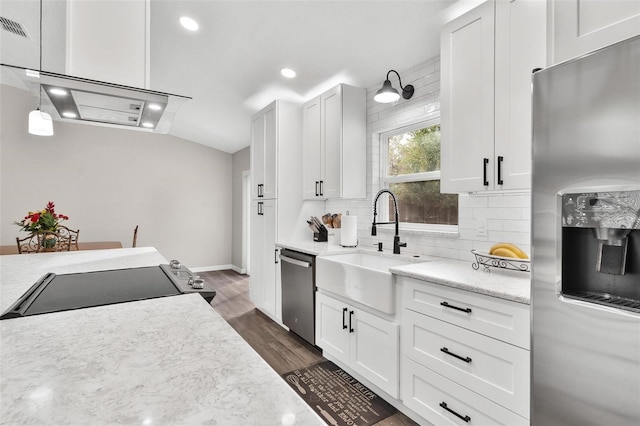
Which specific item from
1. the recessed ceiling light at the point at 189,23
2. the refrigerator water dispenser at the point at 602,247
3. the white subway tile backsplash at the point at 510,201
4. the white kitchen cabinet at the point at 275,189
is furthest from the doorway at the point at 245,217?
the refrigerator water dispenser at the point at 602,247

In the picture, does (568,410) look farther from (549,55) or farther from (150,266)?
(150,266)

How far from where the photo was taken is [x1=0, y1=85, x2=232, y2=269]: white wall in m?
5.07

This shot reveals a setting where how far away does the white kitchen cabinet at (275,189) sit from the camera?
3457mm

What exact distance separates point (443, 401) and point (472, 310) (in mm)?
552

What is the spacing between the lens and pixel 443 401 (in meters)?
1.67

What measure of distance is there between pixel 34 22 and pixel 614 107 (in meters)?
2.79

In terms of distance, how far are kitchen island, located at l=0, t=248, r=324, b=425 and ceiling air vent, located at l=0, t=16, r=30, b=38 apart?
1821mm

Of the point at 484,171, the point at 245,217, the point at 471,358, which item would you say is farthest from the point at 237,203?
the point at 471,358

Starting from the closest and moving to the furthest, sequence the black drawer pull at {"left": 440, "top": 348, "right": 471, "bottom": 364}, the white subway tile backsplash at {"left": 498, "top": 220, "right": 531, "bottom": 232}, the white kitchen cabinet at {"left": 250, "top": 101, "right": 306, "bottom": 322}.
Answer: the black drawer pull at {"left": 440, "top": 348, "right": 471, "bottom": 364}, the white subway tile backsplash at {"left": 498, "top": 220, "right": 531, "bottom": 232}, the white kitchen cabinet at {"left": 250, "top": 101, "right": 306, "bottom": 322}

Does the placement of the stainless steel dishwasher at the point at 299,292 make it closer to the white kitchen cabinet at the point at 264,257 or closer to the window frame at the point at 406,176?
the white kitchen cabinet at the point at 264,257

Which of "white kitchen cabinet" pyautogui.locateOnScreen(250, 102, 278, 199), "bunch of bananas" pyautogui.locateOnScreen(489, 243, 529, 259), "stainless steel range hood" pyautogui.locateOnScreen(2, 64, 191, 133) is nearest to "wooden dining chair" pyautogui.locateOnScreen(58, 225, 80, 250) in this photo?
"white kitchen cabinet" pyautogui.locateOnScreen(250, 102, 278, 199)

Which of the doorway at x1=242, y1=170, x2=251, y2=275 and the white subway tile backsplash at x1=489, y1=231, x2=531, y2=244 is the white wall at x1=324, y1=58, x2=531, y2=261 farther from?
the doorway at x1=242, y1=170, x2=251, y2=275

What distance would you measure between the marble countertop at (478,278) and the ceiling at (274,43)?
163 centimetres

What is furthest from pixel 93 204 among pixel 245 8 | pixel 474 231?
pixel 474 231
